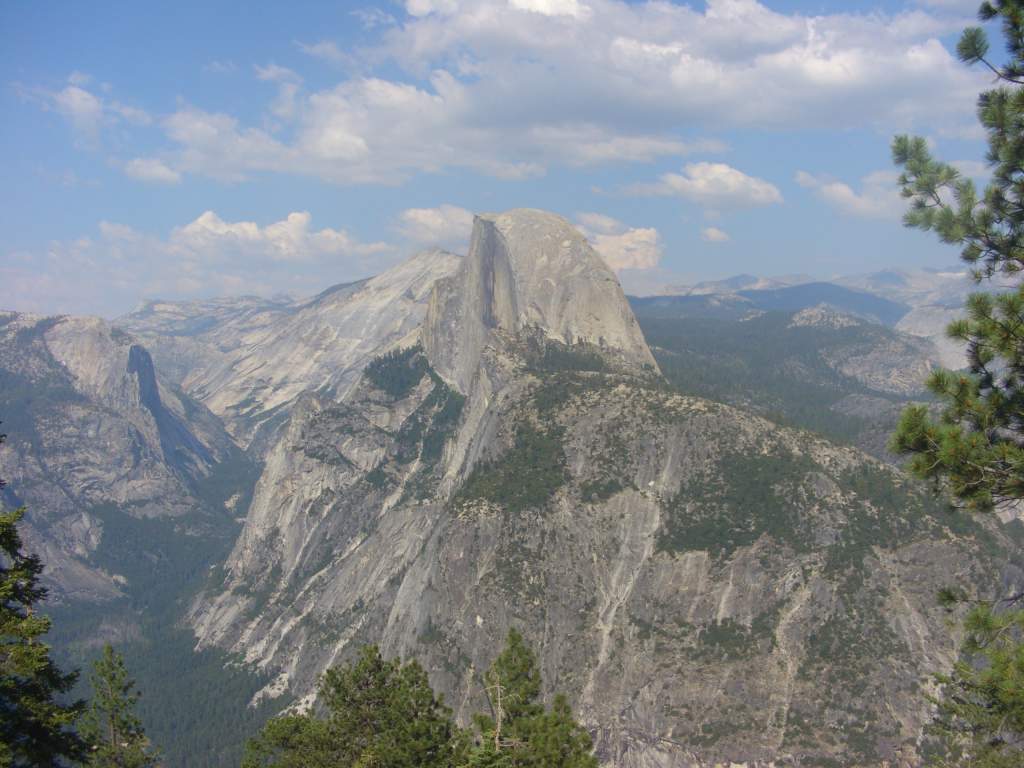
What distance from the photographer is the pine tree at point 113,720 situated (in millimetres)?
39594

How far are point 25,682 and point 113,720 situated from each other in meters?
17.7

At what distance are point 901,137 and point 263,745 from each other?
154 feet

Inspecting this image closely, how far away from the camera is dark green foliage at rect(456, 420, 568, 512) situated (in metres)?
138

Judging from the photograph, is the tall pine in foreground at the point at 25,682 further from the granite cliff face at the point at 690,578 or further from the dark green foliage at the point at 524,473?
the dark green foliage at the point at 524,473

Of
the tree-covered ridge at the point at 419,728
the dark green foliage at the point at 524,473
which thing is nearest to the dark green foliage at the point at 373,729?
the tree-covered ridge at the point at 419,728

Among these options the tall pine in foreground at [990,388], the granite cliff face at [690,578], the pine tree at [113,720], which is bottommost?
the granite cliff face at [690,578]

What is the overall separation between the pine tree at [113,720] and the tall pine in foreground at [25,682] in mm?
13199

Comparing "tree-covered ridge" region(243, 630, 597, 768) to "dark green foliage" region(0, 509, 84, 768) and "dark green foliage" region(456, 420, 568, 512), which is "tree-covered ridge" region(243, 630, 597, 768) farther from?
"dark green foliage" region(456, 420, 568, 512)

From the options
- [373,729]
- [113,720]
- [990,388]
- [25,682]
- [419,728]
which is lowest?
[373,729]

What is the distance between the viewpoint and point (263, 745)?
46.9 metres

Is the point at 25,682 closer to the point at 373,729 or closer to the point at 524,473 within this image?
the point at 373,729

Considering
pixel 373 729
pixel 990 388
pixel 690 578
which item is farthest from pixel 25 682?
pixel 690 578

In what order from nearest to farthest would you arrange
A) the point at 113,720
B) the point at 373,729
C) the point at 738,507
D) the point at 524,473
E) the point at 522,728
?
1. the point at 522,728
2. the point at 113,720
3. the point at 373,729
4. the point at 738,507
5. the point at 524,473

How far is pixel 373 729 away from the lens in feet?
138
